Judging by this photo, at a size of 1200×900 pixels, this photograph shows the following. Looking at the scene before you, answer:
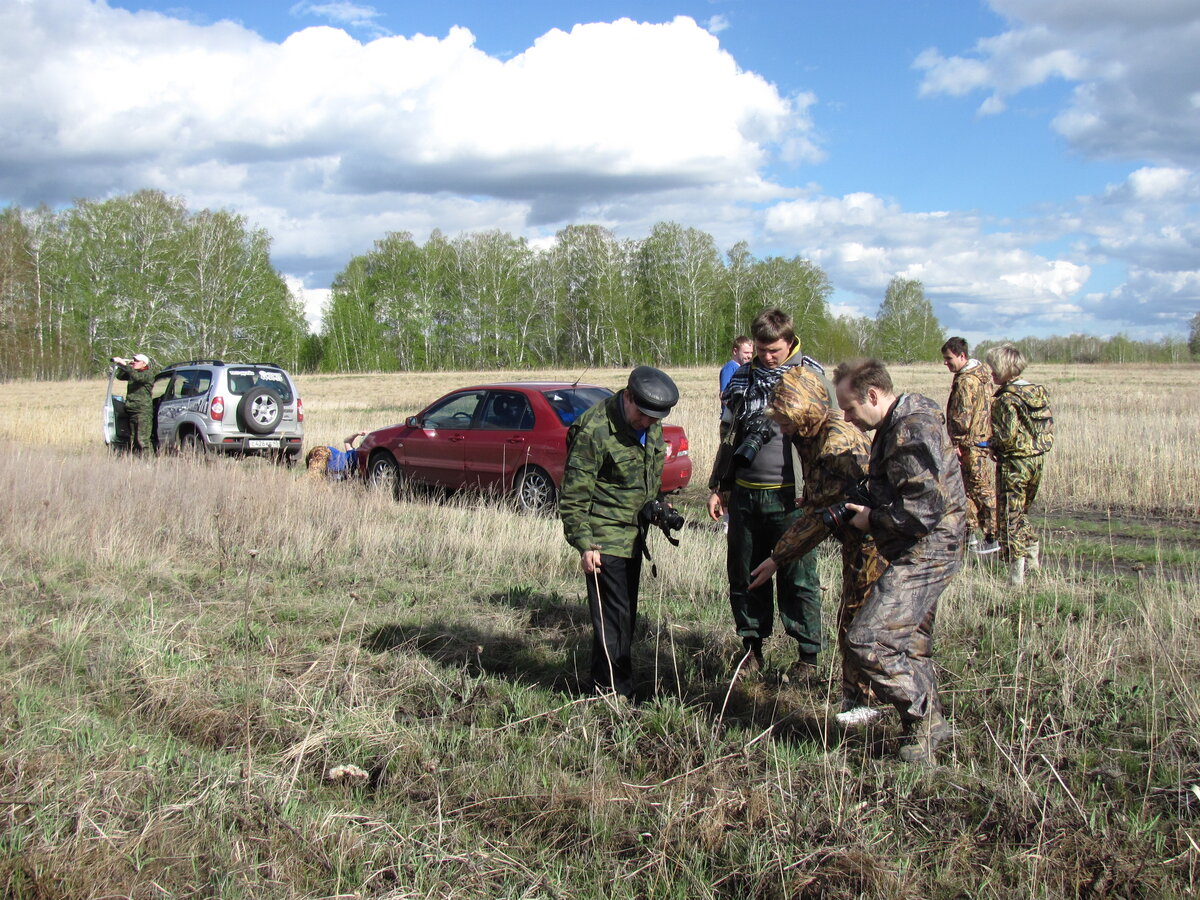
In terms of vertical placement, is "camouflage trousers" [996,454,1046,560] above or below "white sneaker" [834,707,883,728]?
above

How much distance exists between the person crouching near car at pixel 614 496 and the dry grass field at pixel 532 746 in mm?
283

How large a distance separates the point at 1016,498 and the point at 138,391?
489 inches

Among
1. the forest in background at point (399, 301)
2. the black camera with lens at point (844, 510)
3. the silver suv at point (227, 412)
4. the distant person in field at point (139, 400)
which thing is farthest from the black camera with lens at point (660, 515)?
the forest in background at point (399, 301)

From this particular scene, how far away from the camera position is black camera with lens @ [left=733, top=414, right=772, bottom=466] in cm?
452

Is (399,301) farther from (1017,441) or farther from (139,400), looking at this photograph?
(1017,441)

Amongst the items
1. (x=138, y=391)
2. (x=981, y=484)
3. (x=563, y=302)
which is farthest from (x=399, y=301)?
(x=981, y=484)

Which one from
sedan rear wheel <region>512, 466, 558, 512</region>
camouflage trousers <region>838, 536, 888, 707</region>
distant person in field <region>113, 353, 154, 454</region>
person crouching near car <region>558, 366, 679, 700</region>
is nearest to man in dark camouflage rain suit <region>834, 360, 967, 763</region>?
camouflage trousers <region>838, 536, 888, 707</region>

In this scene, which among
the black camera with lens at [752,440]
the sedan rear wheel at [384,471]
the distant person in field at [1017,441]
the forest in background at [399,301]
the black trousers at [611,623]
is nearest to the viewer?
the black trousers at [611,623]

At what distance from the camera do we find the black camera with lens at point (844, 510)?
3.56m

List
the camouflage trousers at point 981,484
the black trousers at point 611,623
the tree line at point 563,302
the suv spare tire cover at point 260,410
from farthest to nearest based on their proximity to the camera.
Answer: the tree line at point 563,302 → the suv spare tire cover at point 260,410 → the camouflage trousers at point 981,484 → the black trousers at point 611,623

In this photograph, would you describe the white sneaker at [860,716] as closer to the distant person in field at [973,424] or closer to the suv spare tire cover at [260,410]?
the distant person in field at [973,424]

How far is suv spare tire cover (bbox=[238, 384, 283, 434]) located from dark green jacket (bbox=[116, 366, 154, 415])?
1.59 meters

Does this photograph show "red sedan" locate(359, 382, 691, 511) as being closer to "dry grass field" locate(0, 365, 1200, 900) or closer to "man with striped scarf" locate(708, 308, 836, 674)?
"dry grass field" locate(0, 365, 1200, 900)

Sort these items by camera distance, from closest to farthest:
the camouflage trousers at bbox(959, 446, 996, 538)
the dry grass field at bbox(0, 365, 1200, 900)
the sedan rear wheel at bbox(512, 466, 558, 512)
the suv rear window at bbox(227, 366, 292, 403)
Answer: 1. the dry grass field at bbox(0, 365, 1200, 900)
2. the camouflage trousers at bbox(959, 446, 996, 538)
3. the sedan rear wheel at bbox(512, 466, 558, 512)
4. the suv rear window at bbox(227, 366, 292, 403)
